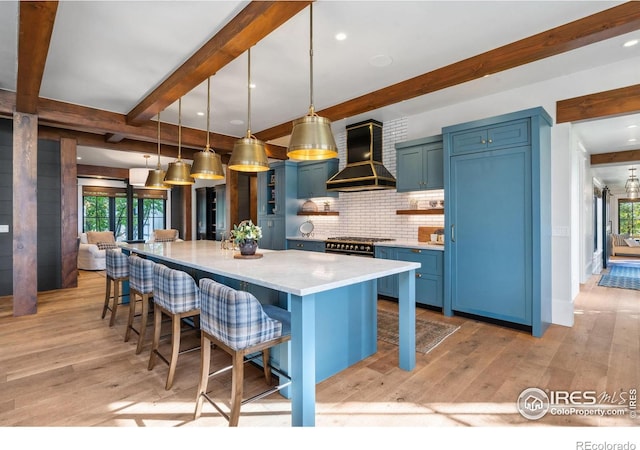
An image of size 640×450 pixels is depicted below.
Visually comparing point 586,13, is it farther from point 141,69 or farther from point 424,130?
point 141,69

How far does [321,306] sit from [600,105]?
376 cm

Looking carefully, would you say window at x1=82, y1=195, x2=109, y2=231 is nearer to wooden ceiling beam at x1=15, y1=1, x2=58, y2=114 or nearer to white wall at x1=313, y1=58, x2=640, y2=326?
wooden ceiling beam at x1=15, y1=1, x2=58, y2=114

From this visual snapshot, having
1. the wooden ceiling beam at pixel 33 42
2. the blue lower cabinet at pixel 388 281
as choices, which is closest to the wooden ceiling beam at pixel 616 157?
the blue lower cabinet at pixel 388 281

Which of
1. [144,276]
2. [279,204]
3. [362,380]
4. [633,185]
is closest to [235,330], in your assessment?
[362,380]

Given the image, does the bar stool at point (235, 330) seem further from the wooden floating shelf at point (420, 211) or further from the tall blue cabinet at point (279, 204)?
the tall blue cabinet at point (279, 204)

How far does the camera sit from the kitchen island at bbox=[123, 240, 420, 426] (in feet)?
5.79

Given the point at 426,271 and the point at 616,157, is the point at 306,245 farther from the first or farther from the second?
the point at 616,157

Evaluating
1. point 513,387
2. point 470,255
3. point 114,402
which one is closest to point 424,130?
point 470,255

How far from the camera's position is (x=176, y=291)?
234 centimetres

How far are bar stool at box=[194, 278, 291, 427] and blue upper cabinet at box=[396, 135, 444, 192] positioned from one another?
3.21 meters

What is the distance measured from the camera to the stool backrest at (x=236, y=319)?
1757 millimetres

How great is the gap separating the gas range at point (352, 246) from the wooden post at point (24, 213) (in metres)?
4.01

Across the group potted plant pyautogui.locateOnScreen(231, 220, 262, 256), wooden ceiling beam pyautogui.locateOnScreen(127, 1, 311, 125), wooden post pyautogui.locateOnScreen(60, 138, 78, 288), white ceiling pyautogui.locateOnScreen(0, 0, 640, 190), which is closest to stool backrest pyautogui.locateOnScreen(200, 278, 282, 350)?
potted plant pyautogui.locateOnScreen(231, 220, 262, 256)

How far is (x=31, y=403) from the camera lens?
213 centimetres
